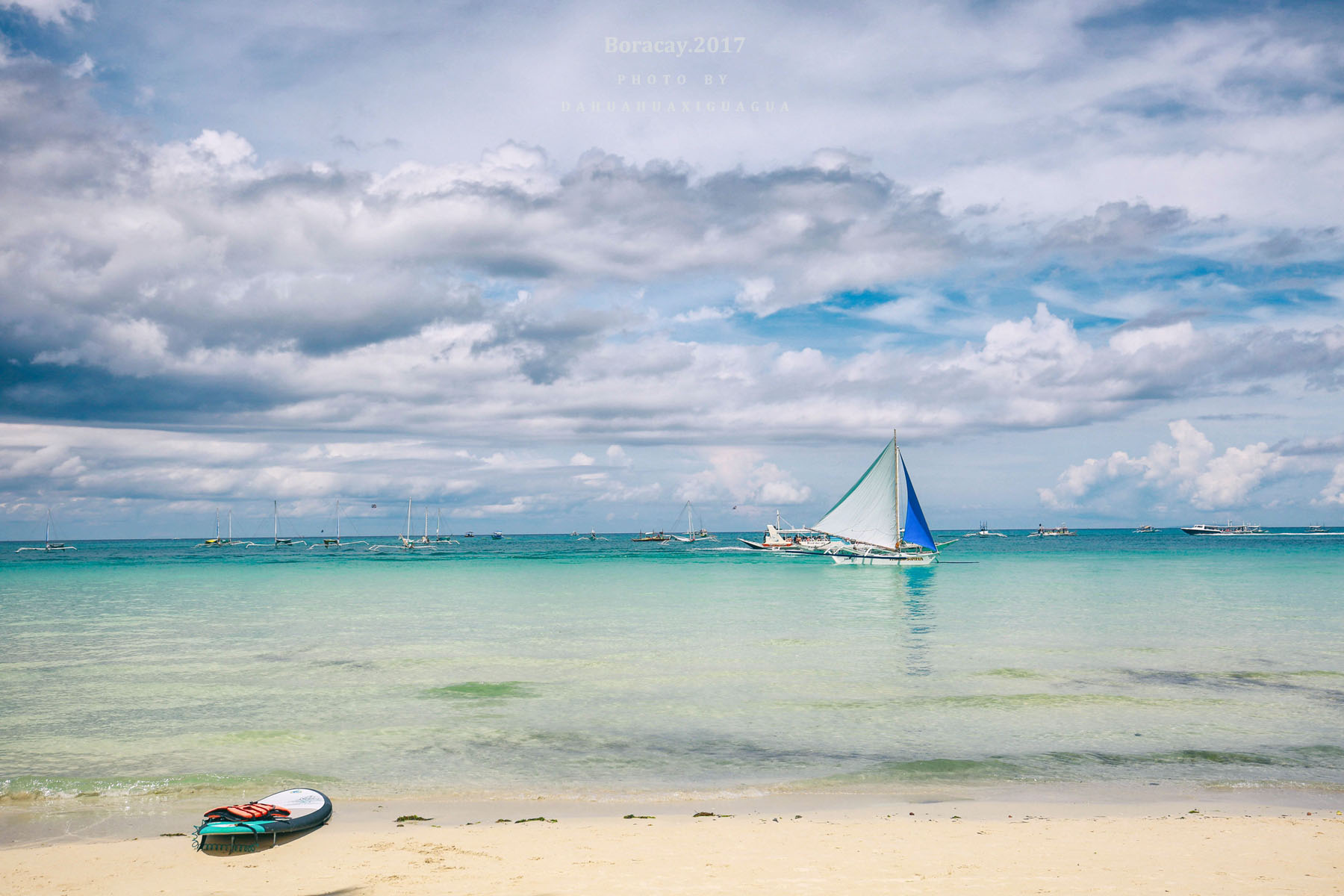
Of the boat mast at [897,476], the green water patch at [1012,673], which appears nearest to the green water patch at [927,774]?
the green water patch at [1012,673]

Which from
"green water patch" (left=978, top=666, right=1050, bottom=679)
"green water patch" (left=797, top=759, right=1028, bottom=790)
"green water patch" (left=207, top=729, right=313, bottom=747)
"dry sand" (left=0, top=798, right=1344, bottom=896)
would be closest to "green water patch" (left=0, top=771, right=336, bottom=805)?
"dry sand" (left=0, top=798, right=1344, bottom=896)

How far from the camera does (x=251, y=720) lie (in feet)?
61.6

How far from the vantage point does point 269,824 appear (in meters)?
11.1

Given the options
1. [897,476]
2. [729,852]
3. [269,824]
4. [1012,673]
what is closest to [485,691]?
[269,824]

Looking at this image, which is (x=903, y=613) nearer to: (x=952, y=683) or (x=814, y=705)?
(x=952, y=683)

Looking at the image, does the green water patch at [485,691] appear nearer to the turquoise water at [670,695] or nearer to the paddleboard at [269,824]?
the turquoise water at [670,695]

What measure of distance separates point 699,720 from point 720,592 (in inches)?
1435

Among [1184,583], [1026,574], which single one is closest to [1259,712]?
[1184,583]

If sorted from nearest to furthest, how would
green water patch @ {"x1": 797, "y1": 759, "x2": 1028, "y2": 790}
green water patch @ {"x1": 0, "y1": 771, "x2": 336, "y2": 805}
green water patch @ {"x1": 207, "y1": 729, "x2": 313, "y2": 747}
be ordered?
green water patch @ {"x1": 0, "y1": 771, "x2": 336, "y2": 805}
green water patch @ {"x1": 797, "y1": 759, "x2": 1028, "y2": 790}
green water patch @ {"x1": 207, "y1": 729, "x2": 313, "y2": 747}

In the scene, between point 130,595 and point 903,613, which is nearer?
point 903,613

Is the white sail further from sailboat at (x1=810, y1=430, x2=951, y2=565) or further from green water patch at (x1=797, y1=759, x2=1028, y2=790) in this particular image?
green water patch at (x1=797, y1=759, x2=1028, y2=790)

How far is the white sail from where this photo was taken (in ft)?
254

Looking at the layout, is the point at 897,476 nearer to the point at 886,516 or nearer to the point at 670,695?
the point at 886,516

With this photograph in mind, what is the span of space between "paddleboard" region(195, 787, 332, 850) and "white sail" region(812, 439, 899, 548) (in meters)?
69.2
